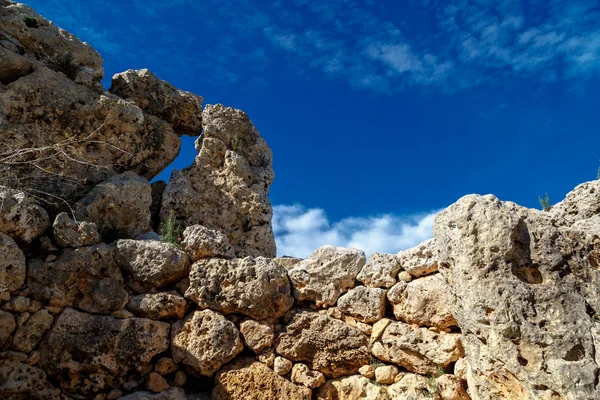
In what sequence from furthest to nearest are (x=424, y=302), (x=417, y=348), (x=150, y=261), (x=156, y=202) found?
(x=156, y=202)
(x=150, y=261)
(x=424, y=302)
(x=417, y=348)

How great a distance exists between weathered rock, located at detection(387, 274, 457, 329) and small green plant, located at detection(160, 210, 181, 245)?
2.91 m

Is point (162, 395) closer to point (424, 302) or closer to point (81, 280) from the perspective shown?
point (81, 280)

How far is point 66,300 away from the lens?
19.3 feet

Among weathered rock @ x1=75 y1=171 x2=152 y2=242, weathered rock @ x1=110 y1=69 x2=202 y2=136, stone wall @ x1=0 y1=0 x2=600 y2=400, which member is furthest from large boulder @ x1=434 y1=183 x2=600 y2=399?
weathered rock @ x1=110 y1=69 x2=202 y2=136

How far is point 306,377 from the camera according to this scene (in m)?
5.88

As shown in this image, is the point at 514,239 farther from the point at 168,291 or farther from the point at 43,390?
the point at 43,390

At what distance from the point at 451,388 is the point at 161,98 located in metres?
6.18

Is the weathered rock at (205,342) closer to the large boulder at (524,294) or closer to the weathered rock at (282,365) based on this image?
Result: the weathered rock at (282,365)

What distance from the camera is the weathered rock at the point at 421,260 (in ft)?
19.4

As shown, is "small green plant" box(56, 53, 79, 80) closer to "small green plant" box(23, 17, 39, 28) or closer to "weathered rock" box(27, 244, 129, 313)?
"small green plant" box(23, 17, 39, 28)

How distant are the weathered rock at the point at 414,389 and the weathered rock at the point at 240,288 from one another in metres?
1.61

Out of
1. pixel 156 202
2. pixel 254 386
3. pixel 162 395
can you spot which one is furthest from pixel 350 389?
pixel 156 202

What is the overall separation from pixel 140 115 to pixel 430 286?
4932 millimetres

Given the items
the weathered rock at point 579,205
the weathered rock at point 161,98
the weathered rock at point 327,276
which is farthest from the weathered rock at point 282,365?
the weathered rock at point 161,98
